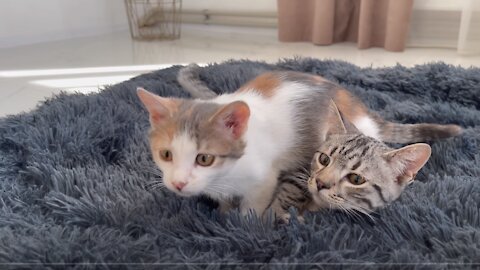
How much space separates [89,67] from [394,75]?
1.63m

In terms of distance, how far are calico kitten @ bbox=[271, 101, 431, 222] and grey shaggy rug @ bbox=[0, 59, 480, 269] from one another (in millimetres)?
32

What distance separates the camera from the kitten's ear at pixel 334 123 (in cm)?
117

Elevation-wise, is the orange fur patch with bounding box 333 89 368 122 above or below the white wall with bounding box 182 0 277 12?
above

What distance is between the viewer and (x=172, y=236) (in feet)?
3.14

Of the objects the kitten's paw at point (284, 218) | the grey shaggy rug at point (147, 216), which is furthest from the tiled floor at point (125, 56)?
the kitten's paw at point (284, 218)

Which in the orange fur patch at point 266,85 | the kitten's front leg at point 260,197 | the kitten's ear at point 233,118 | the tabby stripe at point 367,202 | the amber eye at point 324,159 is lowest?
the kitten's front leg at point 260,197

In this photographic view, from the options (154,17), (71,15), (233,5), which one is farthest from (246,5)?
(71,15)

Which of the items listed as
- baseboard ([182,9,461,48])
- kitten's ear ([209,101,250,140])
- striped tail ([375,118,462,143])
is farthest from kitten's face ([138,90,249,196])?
baseboard ([182,9,461,48])

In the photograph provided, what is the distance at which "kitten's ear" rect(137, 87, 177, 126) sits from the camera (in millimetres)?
1063

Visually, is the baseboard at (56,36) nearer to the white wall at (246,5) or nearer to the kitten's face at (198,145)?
the white wall at (246,5)

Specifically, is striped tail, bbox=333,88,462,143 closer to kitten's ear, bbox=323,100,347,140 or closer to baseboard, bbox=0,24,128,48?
kitten's ear, bbox=323,100,347,140

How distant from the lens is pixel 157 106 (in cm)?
108

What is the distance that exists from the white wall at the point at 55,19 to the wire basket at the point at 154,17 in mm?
160

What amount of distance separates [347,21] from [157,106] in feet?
7.44
